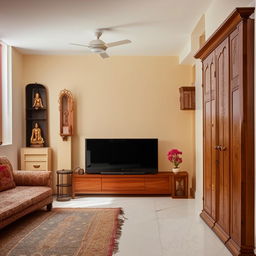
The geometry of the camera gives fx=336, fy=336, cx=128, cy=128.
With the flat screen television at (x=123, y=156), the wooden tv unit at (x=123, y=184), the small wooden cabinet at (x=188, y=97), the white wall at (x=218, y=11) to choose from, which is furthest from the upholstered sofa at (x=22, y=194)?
the white wall at (x=218, y=11)

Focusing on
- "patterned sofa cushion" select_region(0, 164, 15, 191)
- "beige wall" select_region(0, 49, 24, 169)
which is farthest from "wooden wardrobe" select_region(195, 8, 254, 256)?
"beige wall" select_region(0, 49, 24, 169)

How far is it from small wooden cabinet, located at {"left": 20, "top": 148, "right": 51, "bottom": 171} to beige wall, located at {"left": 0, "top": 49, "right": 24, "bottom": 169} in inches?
5.1

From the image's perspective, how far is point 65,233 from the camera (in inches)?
154

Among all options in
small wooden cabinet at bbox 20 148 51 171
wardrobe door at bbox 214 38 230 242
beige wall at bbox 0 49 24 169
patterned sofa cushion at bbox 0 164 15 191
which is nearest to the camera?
wardrobe door at bbox 214 38 230 242

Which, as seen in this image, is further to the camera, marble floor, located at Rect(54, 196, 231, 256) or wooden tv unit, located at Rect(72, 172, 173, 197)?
wooden tv unit, located at Rect(72, 172, 173, 197)

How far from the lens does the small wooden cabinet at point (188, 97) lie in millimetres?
6066

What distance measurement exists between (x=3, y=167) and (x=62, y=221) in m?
1.17

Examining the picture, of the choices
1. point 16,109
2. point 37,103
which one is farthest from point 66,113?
point 16,109

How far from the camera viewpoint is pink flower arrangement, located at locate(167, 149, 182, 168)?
6062mm

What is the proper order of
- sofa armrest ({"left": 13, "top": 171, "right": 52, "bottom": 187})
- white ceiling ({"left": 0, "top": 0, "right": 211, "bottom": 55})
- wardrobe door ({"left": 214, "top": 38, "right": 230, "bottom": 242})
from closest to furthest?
1. wardrobe door ({"left": 214, "top": 38, "right": 230, "bottom": 242})
2. white ceiling ({"left": 0, "top": 0, "right": 211, "bottom": 55})
3. sofa armrest ({"left": 13, "top": 171, "right": 52, "bottom": 187})

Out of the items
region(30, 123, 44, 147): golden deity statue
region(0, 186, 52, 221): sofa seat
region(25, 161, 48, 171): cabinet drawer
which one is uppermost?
region(30, 123, 44, 147): golden deity statue

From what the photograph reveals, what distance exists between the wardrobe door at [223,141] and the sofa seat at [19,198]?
229 centimetres

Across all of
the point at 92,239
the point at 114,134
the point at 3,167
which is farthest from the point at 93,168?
the point at 92,239

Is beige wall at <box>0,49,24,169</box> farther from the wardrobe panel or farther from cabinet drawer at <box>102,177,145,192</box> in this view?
the wardrobe panel
